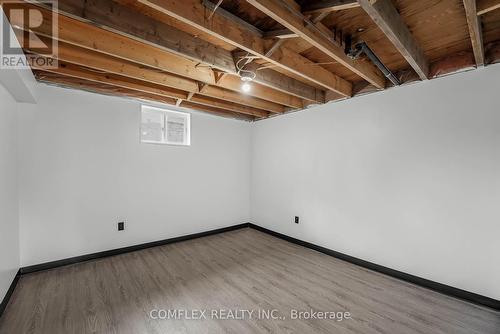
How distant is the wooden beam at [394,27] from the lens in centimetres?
137

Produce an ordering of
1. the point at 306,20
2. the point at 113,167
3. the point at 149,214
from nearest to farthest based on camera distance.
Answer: the point at 306,20
the point at 113,167
the point at 149,214

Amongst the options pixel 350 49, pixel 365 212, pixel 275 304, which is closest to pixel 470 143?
pixel 365 212

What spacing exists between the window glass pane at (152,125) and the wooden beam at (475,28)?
12.2 feet

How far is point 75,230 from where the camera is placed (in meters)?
2.85

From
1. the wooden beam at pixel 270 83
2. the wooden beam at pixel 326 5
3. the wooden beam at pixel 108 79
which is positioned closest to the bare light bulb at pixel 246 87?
the wooden beam at pixel 270 83

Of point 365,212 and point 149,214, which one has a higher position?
point 365,212

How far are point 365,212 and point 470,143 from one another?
131cm

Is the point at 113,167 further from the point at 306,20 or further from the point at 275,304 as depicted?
the point at 306,20

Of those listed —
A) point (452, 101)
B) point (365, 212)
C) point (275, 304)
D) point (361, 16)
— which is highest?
point (361, 16)

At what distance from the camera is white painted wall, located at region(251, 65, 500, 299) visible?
82.9 inches

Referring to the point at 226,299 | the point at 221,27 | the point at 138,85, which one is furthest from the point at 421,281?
the point at 138,85

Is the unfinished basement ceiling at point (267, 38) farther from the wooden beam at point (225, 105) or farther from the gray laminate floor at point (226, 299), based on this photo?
the gray laminate floor at point (226, 299)

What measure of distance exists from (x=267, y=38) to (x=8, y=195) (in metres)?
2.99
